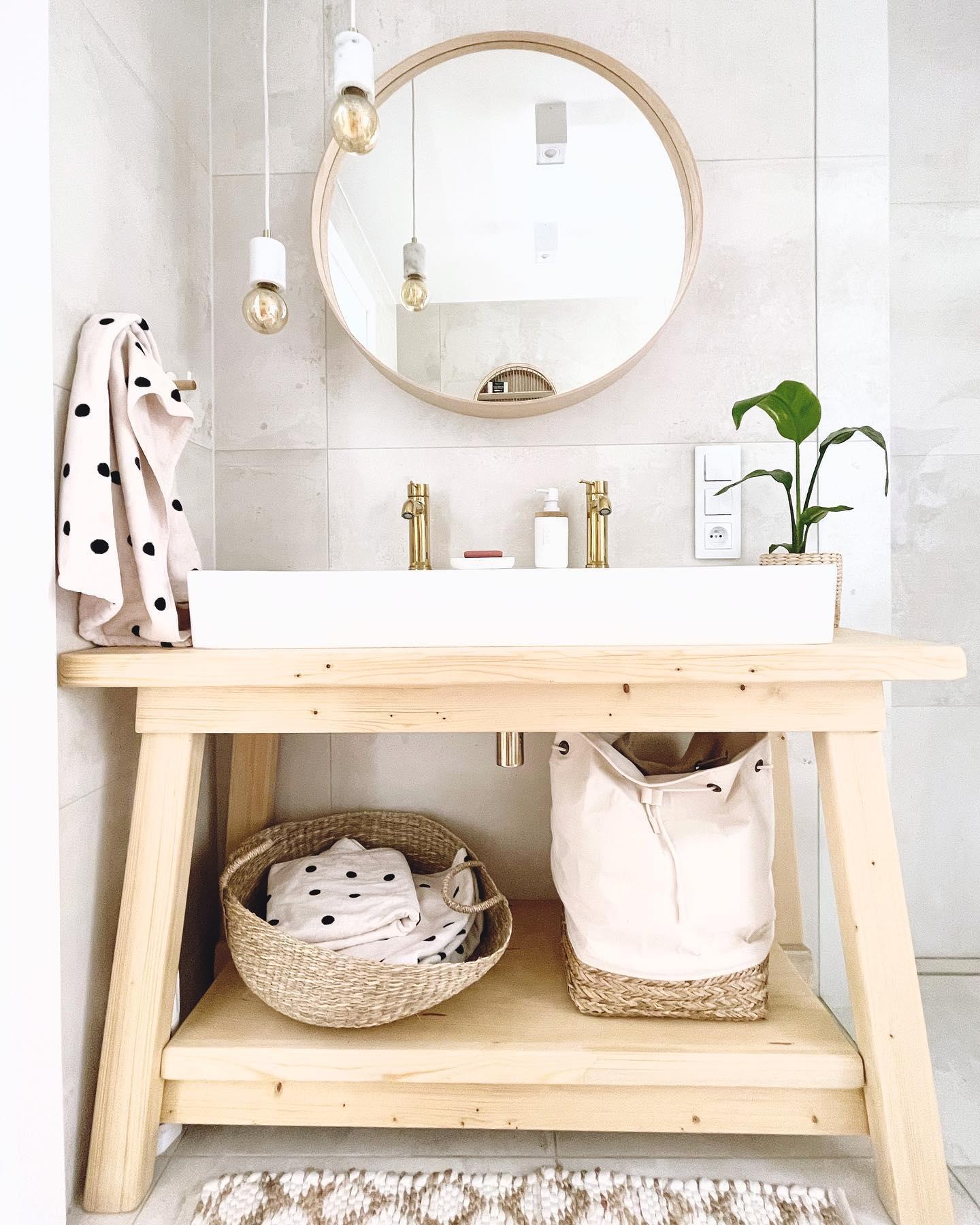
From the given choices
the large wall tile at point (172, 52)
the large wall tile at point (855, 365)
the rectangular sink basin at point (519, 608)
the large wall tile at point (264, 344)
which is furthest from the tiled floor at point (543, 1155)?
the large wall tile at point (172, 52)

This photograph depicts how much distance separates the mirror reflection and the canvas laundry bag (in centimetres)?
75

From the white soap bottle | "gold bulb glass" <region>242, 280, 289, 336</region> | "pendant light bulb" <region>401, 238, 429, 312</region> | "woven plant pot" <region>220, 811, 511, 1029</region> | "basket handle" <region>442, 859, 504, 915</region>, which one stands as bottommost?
"woven plant pot" <region>220, 811, 511, 1029</region>

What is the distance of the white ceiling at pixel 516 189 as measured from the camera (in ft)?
4.63

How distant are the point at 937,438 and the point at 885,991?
1116 mm

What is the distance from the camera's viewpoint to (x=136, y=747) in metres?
1.20

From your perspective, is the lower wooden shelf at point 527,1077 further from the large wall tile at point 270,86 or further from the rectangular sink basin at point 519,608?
the large wall tile at point 270,86

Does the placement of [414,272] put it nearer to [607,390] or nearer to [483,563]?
[607,390]

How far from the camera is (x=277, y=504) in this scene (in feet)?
4.96

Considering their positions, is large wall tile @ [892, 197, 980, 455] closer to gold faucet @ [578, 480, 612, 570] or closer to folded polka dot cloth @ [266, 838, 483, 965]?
gold faucet @ [578, 480, 612, 570]

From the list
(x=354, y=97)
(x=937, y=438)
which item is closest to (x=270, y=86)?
(x=354, y=97)

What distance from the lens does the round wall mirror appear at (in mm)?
1410

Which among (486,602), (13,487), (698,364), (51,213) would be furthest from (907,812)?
(51,213)

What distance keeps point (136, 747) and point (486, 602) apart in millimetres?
611

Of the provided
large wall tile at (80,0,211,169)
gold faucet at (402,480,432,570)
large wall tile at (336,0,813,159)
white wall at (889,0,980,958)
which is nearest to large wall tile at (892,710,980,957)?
white wall at (889,0,980,958)
